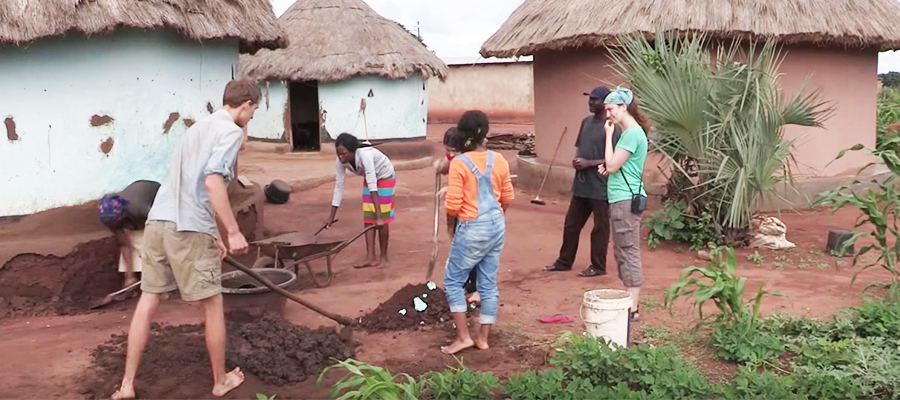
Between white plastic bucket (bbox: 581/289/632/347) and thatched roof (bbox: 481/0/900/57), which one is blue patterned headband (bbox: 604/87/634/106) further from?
thatched roof (bbox: 481/0/900/57)

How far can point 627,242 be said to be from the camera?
511 cm

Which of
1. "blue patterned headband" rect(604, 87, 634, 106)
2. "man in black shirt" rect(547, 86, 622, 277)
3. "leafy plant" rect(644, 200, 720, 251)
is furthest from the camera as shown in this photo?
"leafy plant" rect(644, 200, 720, 251)

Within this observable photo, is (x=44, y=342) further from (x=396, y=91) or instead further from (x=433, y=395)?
(x=396, y=91)

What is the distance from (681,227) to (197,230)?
5.06 meters

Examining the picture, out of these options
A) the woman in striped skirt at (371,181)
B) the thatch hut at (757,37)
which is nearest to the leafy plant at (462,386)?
the woman in striped skirt at (371,181)

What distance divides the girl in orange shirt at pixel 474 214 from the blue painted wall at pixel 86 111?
10.3ft

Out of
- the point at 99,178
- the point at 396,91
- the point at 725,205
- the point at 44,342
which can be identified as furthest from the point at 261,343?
the point at 396,91

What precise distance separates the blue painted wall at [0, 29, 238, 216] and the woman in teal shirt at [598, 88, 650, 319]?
11.8ft

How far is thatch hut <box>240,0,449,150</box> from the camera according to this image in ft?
53.8

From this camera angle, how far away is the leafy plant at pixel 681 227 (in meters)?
7.64

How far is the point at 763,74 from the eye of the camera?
23.7 feet

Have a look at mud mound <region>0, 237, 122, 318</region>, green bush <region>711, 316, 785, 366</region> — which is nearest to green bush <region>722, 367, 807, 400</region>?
green bush <region>711, 316, 785, 366</region>

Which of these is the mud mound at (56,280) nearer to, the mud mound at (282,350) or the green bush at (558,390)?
the mud mound at (282,350)

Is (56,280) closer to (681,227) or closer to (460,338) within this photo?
(460,338)
